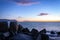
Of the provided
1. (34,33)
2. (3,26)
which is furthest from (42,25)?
(3,26)

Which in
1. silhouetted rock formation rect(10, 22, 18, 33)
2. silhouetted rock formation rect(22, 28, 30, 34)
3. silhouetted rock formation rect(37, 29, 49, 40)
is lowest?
silhouetted rock formation rect(37, 29, 49, 40)

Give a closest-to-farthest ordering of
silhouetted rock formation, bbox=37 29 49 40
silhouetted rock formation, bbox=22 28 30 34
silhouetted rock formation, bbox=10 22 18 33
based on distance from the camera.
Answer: silhouetted rock formation, bbox=37 29 49 40 → silhouetted rock formation, bbox=10 22 18 33 → silhouetted rock formation, bbox=22 28 30 34

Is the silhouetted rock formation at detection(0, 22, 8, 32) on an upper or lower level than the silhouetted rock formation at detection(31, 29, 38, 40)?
upper

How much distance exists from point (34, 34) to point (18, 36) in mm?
286

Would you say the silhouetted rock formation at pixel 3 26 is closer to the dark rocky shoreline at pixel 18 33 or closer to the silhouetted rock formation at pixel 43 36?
the dark rocky shoreline at pixel 18 33

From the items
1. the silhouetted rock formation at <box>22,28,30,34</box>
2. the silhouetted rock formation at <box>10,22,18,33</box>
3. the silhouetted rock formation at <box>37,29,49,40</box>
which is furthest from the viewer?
the silhouetted rock formation at <box>22,28,30,34</box>

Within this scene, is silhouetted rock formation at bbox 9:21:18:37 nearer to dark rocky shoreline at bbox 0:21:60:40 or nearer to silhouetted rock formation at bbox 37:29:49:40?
dark rocky shoreline at bbox 0:21:60:40

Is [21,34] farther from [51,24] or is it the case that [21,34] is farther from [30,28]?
[51,24]

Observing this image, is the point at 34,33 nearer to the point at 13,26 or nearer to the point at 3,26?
the point at 13,26

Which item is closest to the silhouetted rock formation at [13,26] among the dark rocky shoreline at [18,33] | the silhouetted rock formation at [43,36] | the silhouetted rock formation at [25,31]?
the dark rocky shoreline at [18,33]

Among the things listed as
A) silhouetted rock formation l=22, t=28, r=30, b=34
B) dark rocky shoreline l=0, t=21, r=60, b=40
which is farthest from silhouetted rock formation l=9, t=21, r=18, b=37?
silhouetted rock formation l=22, t=28, r=30, b=34

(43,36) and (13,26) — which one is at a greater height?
(13,26)

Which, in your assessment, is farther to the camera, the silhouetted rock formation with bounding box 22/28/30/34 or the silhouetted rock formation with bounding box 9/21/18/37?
the silhouetted rock formation with bounding box 22/28/30/34

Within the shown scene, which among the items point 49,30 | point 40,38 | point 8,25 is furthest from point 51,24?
point 8,25
